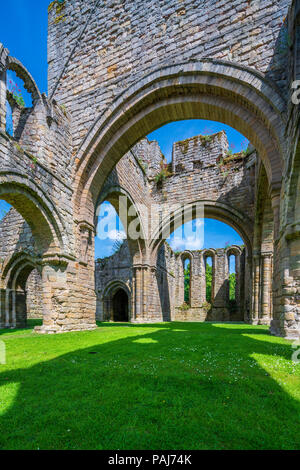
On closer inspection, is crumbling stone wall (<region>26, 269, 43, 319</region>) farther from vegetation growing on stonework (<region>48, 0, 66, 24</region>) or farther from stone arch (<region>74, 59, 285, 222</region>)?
vegetation growing on stonework (<region>48, 0, 66, 24</region>)

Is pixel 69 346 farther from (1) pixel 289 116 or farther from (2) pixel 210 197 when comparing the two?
(2) pixel 210 197

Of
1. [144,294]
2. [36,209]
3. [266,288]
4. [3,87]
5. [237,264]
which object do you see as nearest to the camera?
[3,87]

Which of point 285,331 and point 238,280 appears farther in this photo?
point 238,280

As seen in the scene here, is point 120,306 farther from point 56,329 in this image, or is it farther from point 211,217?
point 56,329

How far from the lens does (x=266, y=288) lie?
10094 mm

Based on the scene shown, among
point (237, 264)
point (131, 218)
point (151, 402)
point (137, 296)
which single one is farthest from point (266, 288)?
point (151, 402)

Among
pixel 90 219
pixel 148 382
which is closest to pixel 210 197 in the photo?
pixel 90 219

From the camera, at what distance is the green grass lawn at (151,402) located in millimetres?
1458

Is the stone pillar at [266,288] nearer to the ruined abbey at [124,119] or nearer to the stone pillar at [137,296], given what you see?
the ruined abbey at [124,119]

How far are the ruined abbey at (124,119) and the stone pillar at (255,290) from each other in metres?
0.05

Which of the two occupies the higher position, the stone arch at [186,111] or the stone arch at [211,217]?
the stone arch at [186,111]

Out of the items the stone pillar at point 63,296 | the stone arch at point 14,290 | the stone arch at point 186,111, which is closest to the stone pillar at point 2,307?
the stone arch at point 14,290

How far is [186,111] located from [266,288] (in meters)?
7.51

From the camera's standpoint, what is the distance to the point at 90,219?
311 inches
